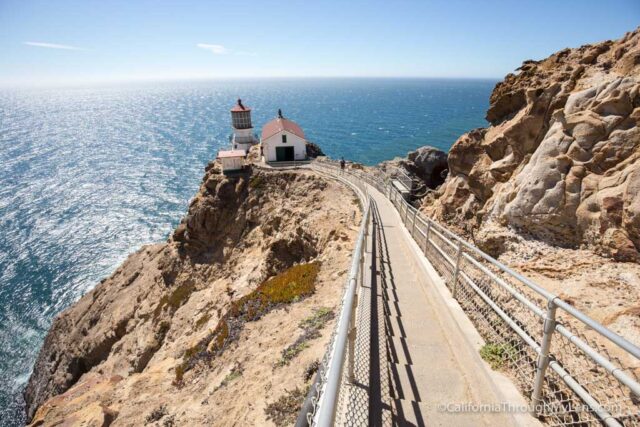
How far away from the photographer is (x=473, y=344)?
6.40 metres

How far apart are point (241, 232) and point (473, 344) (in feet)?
87.3

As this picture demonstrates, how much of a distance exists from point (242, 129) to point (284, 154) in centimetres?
1094

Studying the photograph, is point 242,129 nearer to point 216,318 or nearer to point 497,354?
point 216,318

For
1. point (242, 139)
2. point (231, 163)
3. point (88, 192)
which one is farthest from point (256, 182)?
point (88, 192)

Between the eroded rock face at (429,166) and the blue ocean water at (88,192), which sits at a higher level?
the eroded rock face at (429,166)

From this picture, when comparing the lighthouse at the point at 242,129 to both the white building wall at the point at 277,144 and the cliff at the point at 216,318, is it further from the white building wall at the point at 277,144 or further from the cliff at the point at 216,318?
the cliff at the point at 216,318

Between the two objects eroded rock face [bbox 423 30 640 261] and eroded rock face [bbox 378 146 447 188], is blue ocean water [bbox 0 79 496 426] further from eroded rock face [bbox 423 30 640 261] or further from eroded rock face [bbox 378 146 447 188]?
eroded rock face [bbox 423 30 640 261]

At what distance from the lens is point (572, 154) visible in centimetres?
1094

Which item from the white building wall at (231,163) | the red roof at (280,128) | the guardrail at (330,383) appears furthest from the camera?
the red roof at (280,128)

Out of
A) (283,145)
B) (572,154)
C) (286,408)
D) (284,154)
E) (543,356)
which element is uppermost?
(572,154)

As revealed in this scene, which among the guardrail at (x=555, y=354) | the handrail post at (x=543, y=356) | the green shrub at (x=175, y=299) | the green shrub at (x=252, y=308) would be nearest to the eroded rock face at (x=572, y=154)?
the guardrail at (x=555, y=354)

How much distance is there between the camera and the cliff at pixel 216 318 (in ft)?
30.9

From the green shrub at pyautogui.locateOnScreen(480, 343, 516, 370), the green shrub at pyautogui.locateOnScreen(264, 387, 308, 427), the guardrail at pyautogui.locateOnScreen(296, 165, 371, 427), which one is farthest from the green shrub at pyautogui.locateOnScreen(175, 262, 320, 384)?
the guardrail at pyautogui.locateOnScreen(296, 165, 371, 427)

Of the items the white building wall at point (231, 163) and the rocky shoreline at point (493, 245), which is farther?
the white building wall at point (231, 163)
